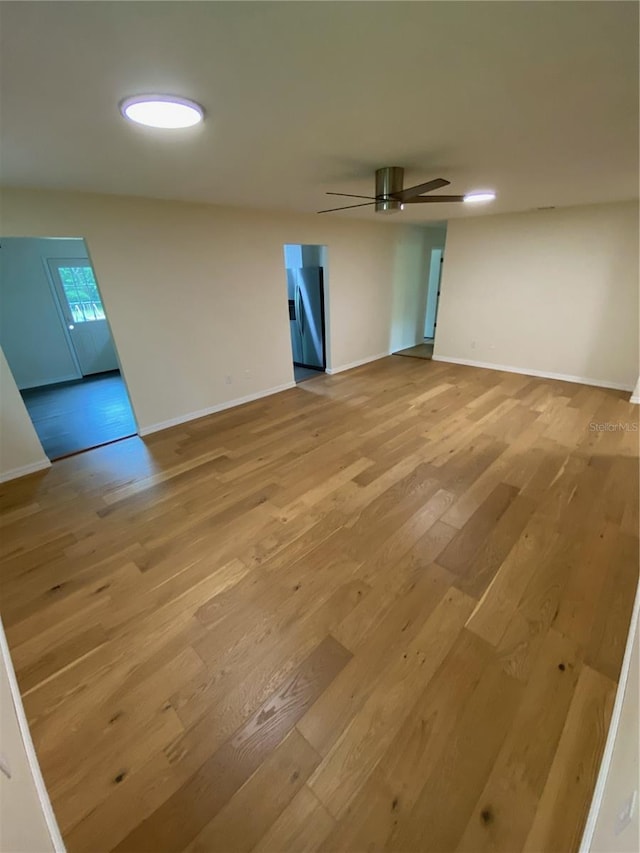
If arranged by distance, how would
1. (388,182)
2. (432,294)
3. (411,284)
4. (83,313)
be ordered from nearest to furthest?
(388,182) < (83,313) < (411,284) < (432,294)

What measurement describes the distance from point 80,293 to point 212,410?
389cm

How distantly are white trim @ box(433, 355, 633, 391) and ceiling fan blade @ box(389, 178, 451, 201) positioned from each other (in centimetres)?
385

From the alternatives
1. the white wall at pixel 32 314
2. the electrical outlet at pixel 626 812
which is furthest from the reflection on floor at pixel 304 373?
the electrical outlet at pixel 626 812

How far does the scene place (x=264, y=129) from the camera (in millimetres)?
1737

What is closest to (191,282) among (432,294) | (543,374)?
(543,374)

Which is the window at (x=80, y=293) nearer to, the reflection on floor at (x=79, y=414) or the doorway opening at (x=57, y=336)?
the doorway opening at (x=57, y=336)

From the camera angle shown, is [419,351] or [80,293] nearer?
[80,293]

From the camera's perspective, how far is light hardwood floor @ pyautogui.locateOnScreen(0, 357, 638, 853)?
1.11m

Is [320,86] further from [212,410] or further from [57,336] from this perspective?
[57,336]

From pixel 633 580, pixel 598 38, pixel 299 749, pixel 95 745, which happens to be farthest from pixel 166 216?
pixel 633 580

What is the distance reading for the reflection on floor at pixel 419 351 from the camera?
21.5ft

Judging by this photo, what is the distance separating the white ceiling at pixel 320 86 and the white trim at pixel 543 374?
3.09 m

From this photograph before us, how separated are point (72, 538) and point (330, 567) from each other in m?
1.81

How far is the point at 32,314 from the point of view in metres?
5.45
